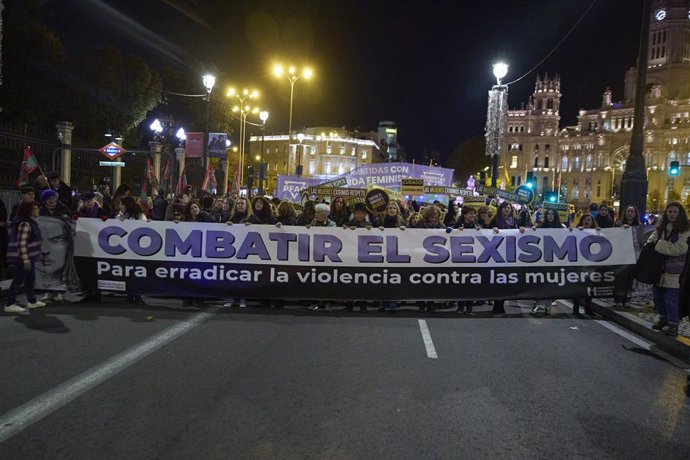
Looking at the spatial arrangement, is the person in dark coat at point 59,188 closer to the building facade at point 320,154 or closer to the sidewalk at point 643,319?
the sidewalk at point 643,319


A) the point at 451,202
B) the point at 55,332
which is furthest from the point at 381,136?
the point at 55,332

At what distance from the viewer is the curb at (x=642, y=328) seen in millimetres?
6594

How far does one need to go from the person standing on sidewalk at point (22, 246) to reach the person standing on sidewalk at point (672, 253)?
8606 millimetres

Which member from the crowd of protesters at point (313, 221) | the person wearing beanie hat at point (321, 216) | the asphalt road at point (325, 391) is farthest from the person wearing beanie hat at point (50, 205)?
the person wearing beanie hat at point (321, 216)

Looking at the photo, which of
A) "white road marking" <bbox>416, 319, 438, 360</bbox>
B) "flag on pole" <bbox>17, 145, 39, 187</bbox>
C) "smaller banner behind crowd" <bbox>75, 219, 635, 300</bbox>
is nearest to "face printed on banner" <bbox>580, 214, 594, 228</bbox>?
"smaller banner behind crowd" <bbox>75, 219, 635, 300</bbox>

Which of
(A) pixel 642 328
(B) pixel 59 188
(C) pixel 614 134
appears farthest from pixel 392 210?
(C) pixel 614 134

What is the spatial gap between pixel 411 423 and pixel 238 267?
502 cm

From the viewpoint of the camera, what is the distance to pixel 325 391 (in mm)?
4930

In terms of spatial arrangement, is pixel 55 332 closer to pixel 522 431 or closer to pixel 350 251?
pixel 350 251

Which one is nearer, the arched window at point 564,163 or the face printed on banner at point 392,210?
the face printed on banner at point 392,210

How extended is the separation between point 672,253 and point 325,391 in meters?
4.96

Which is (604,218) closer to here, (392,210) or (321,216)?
(392,210)

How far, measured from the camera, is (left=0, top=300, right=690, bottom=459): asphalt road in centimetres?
387

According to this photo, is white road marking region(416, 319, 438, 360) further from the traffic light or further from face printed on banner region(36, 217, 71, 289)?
the traffic light
